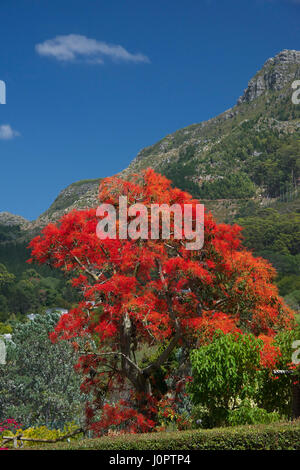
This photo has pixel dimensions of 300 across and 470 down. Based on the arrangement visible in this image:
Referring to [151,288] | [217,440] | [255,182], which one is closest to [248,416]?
[217,440]

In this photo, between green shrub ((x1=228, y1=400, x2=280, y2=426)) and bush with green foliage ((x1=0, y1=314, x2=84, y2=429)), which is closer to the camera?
green shrub ((x1=228, y1=400, x2=280, y2=426))

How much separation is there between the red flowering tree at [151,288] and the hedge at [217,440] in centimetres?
366

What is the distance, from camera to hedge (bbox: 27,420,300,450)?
9.05 meters

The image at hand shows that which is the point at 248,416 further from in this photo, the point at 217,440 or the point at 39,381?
the point at 39,381

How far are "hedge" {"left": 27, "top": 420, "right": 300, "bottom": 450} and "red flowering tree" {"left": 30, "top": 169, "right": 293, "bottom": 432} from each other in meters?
3.66

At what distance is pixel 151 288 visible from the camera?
1458cm

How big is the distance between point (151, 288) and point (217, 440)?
5864 millimetres

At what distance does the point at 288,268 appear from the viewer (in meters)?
79.1

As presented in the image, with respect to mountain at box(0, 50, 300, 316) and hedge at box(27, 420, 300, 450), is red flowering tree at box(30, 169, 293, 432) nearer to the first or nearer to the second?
hedge at box(27, 420, 300, 450)

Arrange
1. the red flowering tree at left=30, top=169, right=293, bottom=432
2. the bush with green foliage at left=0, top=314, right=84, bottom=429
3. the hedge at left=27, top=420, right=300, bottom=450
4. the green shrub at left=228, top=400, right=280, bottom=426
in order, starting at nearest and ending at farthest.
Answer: the hedge at left=27, top=420, right=300, bottom=450 → the green shrub at left=228, top=400, right=280, bottom=426 → the red flowering tree at left=30, top=169, right=293, bottom=432 → the bush with green foliage at left=0, top=314, right=84, bottom=429

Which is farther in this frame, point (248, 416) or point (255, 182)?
point (255, 182)

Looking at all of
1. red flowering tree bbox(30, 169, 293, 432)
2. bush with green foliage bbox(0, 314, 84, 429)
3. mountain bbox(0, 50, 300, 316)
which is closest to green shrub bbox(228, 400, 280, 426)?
red flowering tree bbox(30, 169, 293, 432)
